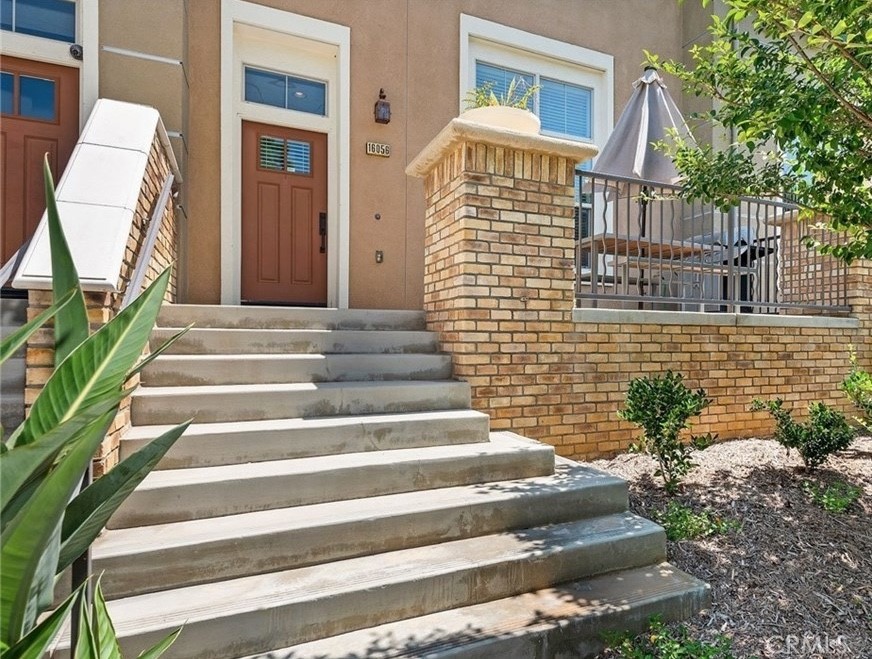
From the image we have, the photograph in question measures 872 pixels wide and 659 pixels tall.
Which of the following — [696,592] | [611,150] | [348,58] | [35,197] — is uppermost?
[348,58]

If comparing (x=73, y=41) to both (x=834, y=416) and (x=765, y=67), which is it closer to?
(x=765, y=67)

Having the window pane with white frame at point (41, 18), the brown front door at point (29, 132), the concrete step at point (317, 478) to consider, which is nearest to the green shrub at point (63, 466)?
the concrete step at point (317, 478)

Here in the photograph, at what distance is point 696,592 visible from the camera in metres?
2.21

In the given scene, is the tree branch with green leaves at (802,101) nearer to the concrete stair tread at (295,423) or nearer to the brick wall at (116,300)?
the concrete stair tread at (295,423)

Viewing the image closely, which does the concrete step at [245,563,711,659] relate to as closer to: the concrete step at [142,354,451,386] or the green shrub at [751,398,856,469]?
the concrete step at [142,354,451,386]

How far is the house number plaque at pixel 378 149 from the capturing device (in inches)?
213

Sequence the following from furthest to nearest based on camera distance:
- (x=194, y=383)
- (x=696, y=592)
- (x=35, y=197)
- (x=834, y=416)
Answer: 1. (x=35, y=197)
2. (x=834, y=416)
3. (x=194, y=383)
4. (x=696, y=592)

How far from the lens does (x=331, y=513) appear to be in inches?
88.9

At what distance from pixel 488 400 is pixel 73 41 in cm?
450

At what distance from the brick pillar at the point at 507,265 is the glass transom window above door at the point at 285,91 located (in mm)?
2394

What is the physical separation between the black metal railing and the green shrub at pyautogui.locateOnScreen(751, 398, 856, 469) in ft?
3.67

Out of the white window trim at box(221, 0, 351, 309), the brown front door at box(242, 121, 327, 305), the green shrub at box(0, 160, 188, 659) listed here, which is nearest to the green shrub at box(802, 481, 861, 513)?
the green shrub at box(0, 160, 188, 659)

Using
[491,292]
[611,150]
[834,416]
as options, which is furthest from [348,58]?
[834,416]

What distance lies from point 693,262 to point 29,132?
5.64 metres
